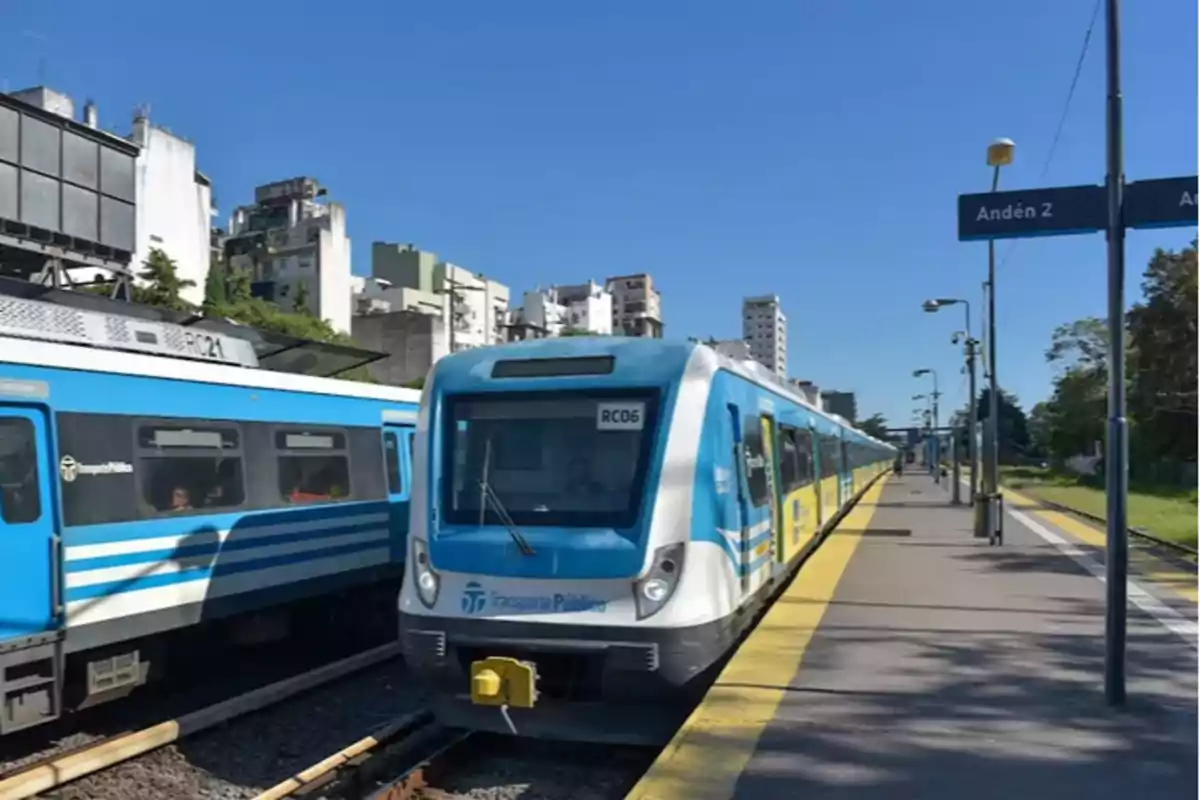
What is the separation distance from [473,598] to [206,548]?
3184mm

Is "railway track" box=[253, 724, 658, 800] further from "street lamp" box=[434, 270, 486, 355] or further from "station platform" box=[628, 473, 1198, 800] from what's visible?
"street lamp" box=[434, 270, 486, 355]

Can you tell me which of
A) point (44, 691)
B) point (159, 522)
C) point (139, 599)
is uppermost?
point (159, 522)

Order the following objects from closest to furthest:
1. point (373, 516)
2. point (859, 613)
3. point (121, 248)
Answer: point (859, 613) < point (373, 516) < point (121, 248)

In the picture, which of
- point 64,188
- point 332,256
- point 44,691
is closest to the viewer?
point 44,691

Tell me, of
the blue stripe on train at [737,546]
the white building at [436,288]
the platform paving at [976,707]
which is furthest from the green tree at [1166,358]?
the white building at [436,288]

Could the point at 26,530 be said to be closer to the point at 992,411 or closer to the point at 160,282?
the point at 992,411

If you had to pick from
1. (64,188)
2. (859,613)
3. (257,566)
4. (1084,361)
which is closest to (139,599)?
(257,566)

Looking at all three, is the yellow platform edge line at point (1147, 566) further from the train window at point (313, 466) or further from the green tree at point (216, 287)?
the green tree at point (216, 287)

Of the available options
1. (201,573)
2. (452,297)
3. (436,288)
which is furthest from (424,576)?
(436,288)

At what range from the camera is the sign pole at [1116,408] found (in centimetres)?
657

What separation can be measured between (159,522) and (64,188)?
8.84 m

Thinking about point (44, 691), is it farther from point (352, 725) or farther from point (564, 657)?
point (564, 657)

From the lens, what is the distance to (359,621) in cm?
1154

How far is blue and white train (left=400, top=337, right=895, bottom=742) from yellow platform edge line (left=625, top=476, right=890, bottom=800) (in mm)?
331
